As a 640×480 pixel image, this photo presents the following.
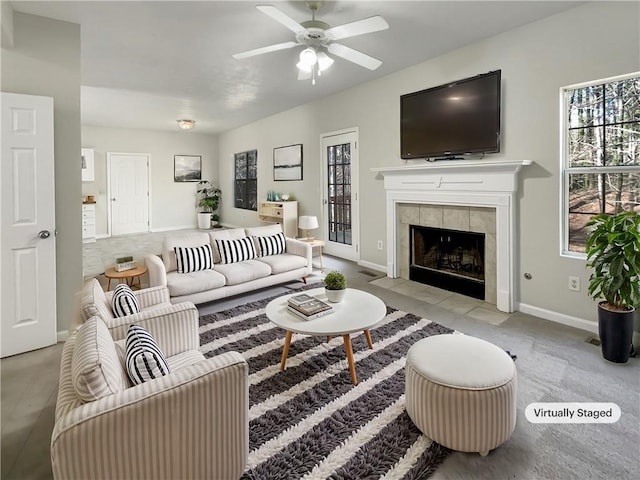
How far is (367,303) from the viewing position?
2.68 metres

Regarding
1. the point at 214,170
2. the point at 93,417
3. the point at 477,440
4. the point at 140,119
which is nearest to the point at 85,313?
the point at 93,417

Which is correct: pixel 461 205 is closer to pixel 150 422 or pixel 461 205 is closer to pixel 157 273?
pixel 157 273

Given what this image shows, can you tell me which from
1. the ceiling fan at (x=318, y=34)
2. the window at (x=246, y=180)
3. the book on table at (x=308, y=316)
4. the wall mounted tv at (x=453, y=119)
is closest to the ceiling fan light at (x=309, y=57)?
the ceiling fan at (x=318, y=34)

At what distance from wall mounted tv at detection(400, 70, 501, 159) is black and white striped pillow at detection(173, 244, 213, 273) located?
2.73 m

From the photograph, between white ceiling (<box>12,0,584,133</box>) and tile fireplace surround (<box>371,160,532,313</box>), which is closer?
white ceiling (<box>12,0,584,133</box>)

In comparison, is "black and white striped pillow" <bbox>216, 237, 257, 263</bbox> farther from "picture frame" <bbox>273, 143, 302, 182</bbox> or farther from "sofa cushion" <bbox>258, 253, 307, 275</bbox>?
"picture frame" <bbox>273, 143, 302, 182</bbox>

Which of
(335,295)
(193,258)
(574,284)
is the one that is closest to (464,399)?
(335,295)

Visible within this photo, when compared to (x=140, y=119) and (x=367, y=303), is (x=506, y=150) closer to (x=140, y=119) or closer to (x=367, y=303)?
(x=367, y=303)

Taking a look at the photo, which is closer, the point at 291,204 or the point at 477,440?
the point at 477,440

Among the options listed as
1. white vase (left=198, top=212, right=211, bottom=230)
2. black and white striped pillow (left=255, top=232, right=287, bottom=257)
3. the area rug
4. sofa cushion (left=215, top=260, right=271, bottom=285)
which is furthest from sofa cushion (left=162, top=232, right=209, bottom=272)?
white vase (left=198, top=212, right=211, bottom=230)

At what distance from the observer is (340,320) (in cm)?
238

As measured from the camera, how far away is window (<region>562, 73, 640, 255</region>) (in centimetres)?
284

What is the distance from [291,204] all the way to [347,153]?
5.62 feet

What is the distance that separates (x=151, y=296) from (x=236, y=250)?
161 centimetres
